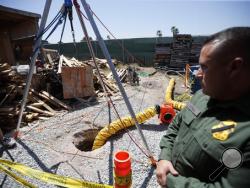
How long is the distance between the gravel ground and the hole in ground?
0.16 metres

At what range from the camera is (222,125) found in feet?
4.57

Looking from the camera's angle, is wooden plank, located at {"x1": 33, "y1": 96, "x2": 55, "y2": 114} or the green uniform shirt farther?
wooden plank, located at {"x1": 33, "y1": 96, "x2": 55, "y2": 114}

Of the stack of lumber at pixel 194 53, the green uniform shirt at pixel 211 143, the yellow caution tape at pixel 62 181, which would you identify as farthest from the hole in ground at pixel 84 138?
the stack of lumber at pixel 194 53

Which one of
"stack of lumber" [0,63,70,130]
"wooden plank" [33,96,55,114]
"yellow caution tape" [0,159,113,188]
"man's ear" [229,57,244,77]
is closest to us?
"man's ear" [229,57,244,77]

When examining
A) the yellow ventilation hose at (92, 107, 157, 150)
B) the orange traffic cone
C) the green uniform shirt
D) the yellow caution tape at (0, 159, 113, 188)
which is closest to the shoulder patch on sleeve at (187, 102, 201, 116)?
the green uniform shirt

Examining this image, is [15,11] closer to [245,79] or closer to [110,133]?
[110,133]

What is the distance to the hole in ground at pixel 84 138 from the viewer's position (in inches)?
234

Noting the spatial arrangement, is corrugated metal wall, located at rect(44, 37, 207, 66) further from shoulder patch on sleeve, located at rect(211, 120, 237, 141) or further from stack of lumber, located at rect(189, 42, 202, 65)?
shoulder patch on sleeve, located at rect(211, 120, 237, 141)

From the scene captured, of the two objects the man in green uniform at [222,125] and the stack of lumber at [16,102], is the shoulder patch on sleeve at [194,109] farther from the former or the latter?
the stack of lumber at [16,102]

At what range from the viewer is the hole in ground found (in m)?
5.95

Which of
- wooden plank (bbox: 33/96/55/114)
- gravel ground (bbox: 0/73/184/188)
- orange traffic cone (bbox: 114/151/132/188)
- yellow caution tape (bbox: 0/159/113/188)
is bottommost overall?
gravel ground (bbox: 0/73/184/188)

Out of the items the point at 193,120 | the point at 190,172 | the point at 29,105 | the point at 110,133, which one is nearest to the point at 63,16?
the point at 110,133

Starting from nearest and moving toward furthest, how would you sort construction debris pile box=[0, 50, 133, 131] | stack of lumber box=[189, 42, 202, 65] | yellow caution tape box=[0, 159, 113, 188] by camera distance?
yellow caution tape box=[0, 159, 113, 188] → construction debris pile box=[0, 50, 133, 131] → stack of lumber box=[189, 42, 202, 65]

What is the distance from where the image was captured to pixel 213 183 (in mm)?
1330
